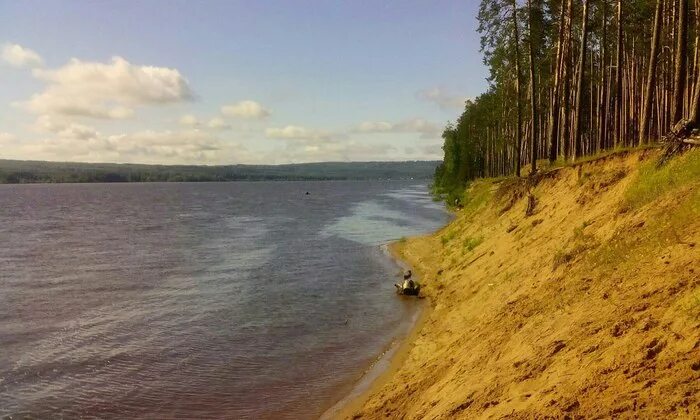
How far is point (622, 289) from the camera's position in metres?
11.6

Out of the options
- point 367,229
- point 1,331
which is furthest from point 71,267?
point 367,229

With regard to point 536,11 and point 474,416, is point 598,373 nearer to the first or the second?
point 474,416

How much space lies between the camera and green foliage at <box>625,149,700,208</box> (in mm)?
14801

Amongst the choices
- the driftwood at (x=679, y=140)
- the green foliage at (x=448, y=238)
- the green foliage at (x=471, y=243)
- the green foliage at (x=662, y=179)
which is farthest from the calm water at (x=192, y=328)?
the driftwood at (x=679, y=140)

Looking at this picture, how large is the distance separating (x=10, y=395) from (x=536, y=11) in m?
32.9

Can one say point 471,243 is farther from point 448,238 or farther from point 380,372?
point 380,372

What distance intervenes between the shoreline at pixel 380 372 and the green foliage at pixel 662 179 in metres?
9.05

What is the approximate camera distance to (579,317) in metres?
11.5

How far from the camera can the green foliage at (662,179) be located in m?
14.8

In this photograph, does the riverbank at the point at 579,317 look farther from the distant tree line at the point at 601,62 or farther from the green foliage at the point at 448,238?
the green foliage at the point at 448,238

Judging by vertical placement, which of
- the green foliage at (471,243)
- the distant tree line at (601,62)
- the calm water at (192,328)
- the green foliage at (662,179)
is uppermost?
the distant tree line at (601,62)

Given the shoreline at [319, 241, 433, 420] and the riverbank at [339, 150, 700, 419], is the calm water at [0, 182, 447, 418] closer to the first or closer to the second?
the shoreline at [319, 241, 433, 420]

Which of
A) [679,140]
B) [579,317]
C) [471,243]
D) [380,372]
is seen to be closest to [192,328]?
[380,372]

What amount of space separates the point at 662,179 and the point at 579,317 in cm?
683
